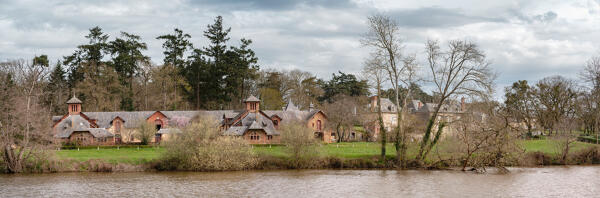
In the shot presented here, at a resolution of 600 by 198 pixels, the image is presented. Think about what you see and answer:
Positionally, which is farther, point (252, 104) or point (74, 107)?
point (252, 104)

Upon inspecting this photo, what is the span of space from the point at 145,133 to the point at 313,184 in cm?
3008

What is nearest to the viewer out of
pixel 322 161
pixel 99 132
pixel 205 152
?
pixel 205 152

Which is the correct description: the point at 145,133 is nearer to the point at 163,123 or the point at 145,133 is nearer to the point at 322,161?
the point at 163,123

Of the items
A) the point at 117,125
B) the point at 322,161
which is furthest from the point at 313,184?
the point at 117,125

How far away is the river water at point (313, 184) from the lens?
2825 centimetres

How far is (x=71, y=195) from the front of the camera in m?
28.1

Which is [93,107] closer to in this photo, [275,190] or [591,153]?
[275,190]

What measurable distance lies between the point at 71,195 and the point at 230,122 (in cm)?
3642

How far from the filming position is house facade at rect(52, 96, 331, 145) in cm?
5778

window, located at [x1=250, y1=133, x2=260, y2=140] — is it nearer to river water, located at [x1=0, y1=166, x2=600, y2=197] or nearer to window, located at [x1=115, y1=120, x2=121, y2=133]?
window, located at [x1=115, y1=120, x2=121, y2=133]

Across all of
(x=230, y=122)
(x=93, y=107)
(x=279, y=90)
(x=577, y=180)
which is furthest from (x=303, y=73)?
(x=577, y=180)

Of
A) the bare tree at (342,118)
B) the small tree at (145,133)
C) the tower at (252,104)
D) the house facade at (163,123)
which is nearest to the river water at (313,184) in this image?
the small tree at (145,133)

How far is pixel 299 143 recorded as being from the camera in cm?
3862

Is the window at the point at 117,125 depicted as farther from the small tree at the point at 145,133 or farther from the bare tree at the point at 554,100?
the bare tree at the point at 554,100
